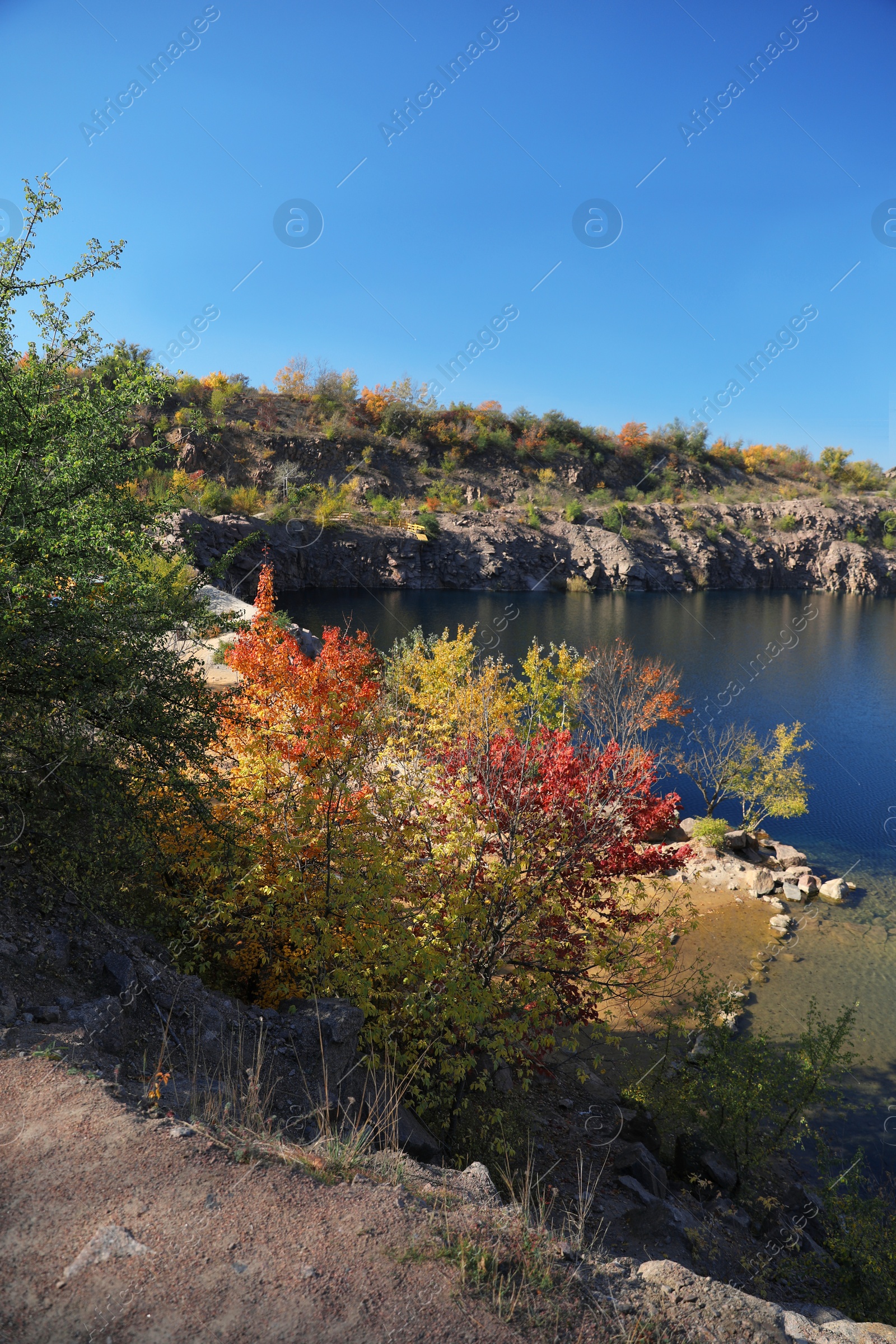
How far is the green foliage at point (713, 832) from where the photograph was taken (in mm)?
20281

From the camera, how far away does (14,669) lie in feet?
25.5

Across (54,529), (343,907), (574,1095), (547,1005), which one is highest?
(54,529)

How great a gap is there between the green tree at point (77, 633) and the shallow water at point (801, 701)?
41.7ft

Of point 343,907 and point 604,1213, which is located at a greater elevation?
point 343,907

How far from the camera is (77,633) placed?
8.11 m

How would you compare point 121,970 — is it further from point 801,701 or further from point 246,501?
point 246,501

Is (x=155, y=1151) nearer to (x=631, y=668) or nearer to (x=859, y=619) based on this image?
(x=631, y=668)

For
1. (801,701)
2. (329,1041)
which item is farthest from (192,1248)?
(801,701)

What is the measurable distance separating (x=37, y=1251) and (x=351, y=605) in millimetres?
56271

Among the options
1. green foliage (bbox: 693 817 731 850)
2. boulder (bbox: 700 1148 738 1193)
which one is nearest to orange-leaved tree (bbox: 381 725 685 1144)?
boulder (bbox: 700 1148 738 1193)

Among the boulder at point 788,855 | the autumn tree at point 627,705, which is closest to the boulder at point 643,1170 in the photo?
the autumn tree at point 627,705

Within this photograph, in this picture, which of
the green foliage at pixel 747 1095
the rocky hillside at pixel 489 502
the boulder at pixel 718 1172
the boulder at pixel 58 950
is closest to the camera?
the boulder at pixel 58 950

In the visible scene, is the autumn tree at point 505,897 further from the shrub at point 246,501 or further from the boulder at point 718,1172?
the shrub at point 246,501

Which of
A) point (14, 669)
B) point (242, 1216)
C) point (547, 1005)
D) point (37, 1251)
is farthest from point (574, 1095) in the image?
point (14, 669)
